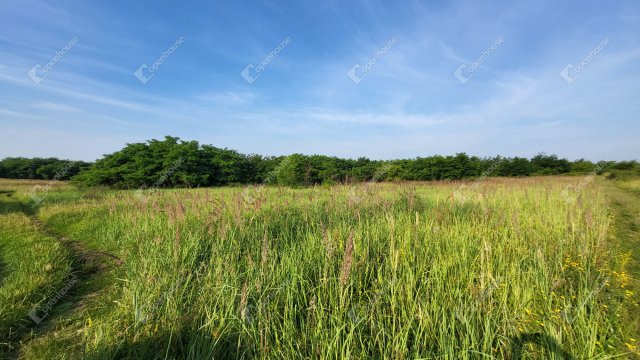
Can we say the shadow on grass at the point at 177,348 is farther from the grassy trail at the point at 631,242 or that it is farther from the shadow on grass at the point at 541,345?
the grassy trail at the point at 631,242

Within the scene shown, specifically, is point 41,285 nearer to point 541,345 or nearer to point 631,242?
point 541,345

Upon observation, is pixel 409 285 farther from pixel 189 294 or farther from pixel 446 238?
pixel 189 294

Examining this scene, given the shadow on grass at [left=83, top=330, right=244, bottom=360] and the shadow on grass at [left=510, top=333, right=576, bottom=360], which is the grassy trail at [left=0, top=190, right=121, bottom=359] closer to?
the shadow on grass at [left=83, top=330, right=244, bottom=360]

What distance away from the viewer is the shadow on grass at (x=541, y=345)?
7.11 feet

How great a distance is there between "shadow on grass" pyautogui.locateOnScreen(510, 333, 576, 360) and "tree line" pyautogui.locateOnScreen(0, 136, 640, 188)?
20999 mm

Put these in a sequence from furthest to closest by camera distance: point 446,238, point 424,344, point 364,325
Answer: point 446,238 → point 364,325 → point 424,344

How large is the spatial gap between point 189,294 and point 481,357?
306cm

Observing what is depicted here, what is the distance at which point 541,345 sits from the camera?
7.35ft

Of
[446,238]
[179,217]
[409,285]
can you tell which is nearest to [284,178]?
[179,217]

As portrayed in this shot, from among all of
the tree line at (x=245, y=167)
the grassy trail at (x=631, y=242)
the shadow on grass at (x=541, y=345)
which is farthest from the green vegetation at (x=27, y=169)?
the grassy trail at (x=631, y=242)

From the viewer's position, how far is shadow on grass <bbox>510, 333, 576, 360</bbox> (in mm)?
2167

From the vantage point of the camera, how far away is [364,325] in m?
2.65

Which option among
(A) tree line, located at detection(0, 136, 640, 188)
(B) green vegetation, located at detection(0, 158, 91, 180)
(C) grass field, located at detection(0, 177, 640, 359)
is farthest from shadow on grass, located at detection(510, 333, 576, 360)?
(B) green vegetation, located at detection(0, 158, 91, 180)

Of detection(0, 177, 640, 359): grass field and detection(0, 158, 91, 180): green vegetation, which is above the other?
detection(0, 158, 91, 180): green vegetation
